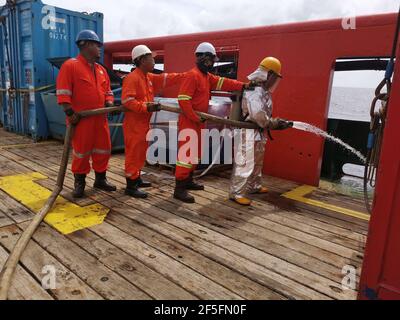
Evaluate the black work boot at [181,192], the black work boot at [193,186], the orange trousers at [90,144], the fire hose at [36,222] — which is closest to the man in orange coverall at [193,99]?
the black work boot at [181,192]

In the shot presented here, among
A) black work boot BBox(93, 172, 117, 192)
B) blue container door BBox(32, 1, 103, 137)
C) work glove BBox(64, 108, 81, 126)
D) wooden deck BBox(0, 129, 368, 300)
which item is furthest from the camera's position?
blue container door BBox(32, 1, 103, 137)

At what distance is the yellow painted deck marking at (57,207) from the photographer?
2.97m

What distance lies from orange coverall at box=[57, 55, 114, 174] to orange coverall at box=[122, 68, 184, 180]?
31cm

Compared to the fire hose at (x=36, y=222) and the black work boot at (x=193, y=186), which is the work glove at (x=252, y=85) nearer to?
the fire hose at (x=36, y=222)

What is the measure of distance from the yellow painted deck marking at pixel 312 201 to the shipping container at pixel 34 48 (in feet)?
15.8

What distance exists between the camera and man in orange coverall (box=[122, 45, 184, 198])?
137 inches

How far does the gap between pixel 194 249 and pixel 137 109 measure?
162cm

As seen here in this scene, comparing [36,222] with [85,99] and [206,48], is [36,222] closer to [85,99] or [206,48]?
[85,99]

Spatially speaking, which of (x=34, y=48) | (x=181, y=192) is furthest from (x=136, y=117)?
(x=34, y=48)

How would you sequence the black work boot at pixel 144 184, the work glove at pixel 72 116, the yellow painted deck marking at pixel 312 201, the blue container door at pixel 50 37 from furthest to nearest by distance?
the blue container door at pixel 50 37, the black work boot at pixel 144 184, the yellow painted deck marking at pixel 312 201, the work glove at pixel 72 116

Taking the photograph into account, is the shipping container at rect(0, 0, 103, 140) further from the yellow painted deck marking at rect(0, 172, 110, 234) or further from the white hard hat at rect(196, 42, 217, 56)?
the white hard hat at rect(196, 42, 217, 56)

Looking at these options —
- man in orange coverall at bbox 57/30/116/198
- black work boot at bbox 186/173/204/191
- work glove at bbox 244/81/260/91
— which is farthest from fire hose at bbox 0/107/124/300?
work glove at bbox 244/81/260/91

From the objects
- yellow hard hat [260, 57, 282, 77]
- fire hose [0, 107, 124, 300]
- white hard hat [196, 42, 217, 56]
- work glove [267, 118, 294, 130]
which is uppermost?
white hard hat [196, 42, 217, 56]
